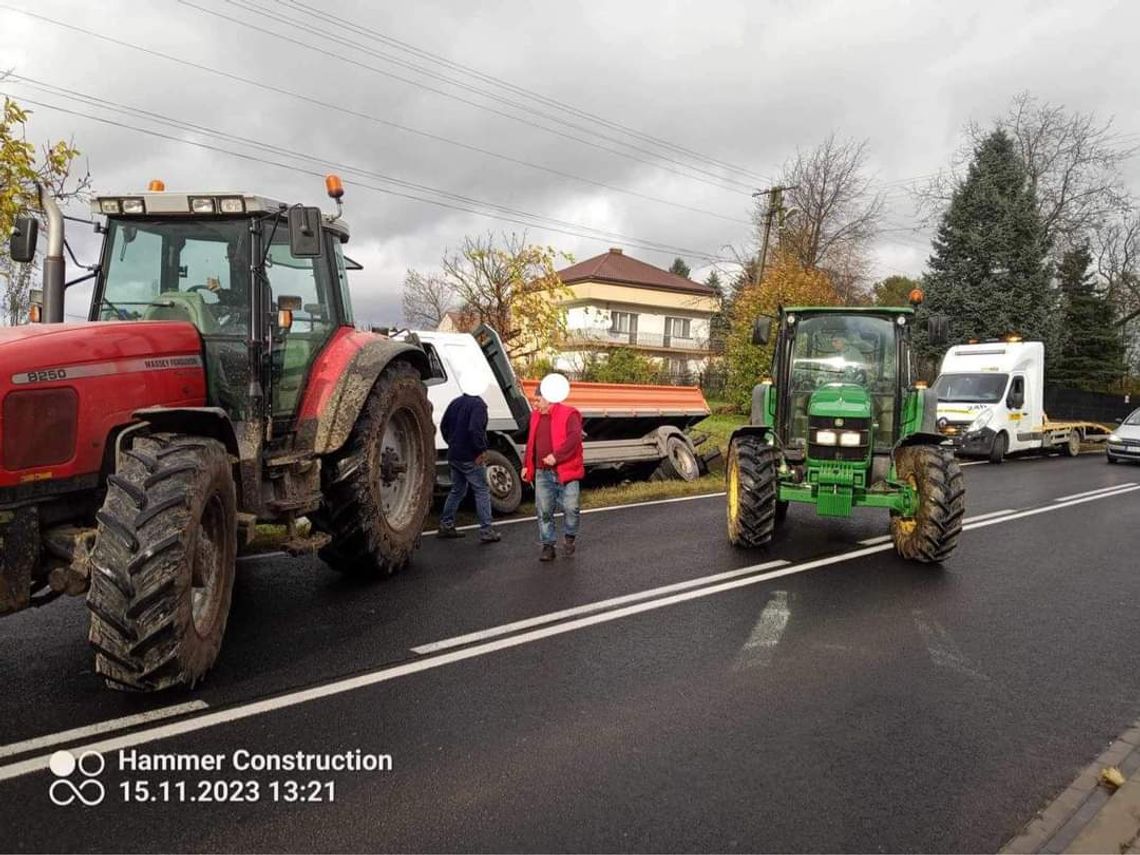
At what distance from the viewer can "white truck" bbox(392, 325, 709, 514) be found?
407 inches

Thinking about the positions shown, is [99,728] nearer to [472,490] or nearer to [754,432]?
[472,490]

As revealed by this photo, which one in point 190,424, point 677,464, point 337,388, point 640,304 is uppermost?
point 640,304

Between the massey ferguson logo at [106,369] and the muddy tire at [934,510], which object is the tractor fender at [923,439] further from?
the massey ferguson logo at [106,369]

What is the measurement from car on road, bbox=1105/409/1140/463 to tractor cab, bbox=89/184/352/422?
68.9 ft

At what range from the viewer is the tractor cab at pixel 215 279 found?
5.37 m

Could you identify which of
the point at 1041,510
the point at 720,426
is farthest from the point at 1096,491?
the point at 720,426

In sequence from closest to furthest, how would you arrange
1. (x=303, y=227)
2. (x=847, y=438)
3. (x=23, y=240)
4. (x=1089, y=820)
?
1. (x=1089, y=820)
2. (x=303, y=227)
3. (x=23, y=240)
4. (x=847, y=438)

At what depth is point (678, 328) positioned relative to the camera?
203 ft

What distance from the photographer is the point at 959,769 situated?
12.6 feet

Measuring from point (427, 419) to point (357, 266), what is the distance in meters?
1.47

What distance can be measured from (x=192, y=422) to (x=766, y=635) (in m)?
3.93

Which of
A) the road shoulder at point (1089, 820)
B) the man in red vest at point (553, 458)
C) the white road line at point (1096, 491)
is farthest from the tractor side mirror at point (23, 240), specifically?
the white road line at point (1096, 491)

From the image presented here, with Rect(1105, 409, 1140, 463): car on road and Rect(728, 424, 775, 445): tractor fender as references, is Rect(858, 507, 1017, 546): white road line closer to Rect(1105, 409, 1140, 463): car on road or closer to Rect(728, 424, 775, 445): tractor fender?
Rect(728, 424, 775, 445): tractor fender

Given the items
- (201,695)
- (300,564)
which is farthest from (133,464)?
(300,564)
